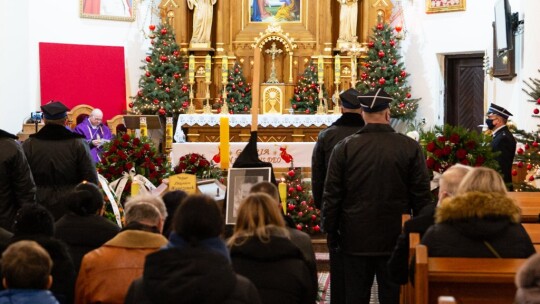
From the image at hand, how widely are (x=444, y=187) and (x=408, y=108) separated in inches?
544

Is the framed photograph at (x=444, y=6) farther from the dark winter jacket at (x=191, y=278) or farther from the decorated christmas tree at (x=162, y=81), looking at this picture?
the dark winter jacket at (x=191, y=278)

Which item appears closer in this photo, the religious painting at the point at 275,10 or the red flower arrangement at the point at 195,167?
the red flower arrangement at the point at 195,167

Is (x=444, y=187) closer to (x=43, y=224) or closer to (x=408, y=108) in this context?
(x=43, y=224)

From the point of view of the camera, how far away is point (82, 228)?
5891 mm

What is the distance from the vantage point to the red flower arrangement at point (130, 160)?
10109mm

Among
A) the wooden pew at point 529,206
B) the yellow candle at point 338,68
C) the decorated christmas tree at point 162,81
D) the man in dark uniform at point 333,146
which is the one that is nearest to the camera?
the wooden pew at point 529,206

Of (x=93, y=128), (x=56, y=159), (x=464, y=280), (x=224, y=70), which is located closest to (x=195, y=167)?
(x=56, y=159)

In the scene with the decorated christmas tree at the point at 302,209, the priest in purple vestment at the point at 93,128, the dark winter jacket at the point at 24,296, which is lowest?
the decorated christmas tree at the point at 302,209

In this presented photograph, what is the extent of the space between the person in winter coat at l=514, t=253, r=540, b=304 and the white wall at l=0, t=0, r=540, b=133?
538 inches

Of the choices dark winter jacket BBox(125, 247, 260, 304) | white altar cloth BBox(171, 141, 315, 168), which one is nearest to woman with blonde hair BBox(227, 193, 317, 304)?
dark winter jacket BBox(125, 247, 260, 304)

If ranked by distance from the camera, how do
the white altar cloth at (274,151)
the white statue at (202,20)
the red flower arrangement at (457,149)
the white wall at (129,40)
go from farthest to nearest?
1. the white statue at (202,20)
2. the white wall at (129,40)
3. the white altar cloth at (274,151)
4. the red flower arrangement at (457,149)

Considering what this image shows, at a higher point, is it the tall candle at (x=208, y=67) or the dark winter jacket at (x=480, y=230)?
A: the tall candle at (x=208, y=67)

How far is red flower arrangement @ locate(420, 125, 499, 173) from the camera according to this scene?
8.57 metres

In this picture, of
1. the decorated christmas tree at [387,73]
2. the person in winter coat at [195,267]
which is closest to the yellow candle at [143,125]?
the decorated christmas tree at [387,73]
